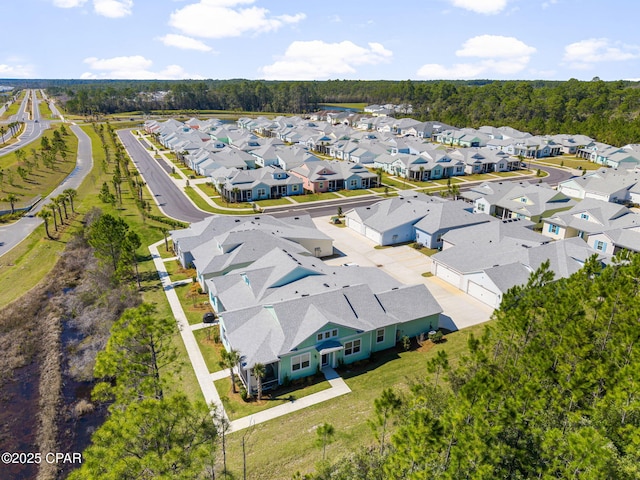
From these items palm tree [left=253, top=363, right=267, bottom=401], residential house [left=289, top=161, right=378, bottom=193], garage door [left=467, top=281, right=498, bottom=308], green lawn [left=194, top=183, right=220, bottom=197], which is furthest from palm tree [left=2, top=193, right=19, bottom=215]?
garage door [left=467, top=281, right=498, bottom=308]

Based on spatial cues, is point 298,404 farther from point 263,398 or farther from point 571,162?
point 571,162

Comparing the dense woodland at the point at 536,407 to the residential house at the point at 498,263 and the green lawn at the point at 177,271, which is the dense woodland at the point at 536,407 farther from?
the green lawn at the point at 177,271

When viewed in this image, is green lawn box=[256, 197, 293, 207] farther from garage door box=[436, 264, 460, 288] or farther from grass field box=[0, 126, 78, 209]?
grass field box=[0, 126, 78, 209]

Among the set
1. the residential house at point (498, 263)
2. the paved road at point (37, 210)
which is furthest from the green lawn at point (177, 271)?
the residential house at point (498, 263)

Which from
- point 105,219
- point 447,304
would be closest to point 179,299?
point 105,219

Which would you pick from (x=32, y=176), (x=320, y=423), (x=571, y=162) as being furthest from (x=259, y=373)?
(x=571, y=162)
